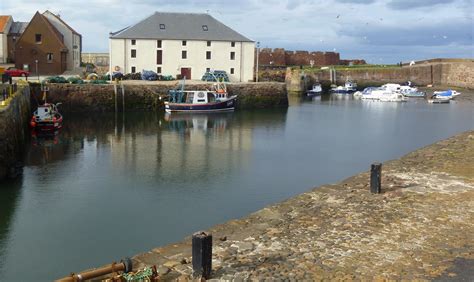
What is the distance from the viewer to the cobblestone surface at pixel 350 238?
20.8 feet

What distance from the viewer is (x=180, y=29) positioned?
142 feet

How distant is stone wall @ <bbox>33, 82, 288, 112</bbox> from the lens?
32.9m

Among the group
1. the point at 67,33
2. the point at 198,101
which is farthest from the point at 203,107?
the point at 67,33

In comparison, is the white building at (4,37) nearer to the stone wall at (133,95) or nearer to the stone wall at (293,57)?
the stone wall at (133,95)

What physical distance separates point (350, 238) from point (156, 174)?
10543mm

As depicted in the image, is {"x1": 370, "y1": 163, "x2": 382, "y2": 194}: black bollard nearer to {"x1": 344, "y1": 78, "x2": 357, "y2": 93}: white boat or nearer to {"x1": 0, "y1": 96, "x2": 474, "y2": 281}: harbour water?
{"x1": 0, "y1": 96, "x2": 474, "y2": 281}: harbour water

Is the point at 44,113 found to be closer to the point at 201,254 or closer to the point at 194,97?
the point at 194,97

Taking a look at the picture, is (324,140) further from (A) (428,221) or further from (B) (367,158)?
(A) (428,221)

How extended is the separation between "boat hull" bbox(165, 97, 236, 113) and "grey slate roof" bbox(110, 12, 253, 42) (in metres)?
8.62

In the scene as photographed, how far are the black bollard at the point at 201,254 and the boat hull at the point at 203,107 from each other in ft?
97.4

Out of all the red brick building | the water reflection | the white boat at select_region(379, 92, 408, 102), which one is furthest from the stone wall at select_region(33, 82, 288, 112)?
the water reflection

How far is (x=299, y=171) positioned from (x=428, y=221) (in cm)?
990

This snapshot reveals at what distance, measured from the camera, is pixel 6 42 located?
4750 centimetres

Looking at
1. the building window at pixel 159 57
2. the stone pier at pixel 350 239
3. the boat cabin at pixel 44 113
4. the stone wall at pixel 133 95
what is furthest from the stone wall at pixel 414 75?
the stone pier at pixel 350 239
